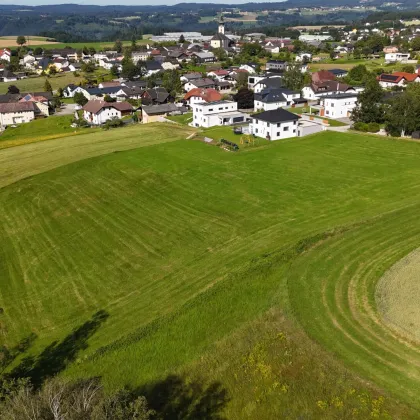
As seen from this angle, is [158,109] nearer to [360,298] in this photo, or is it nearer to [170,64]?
[360,298]

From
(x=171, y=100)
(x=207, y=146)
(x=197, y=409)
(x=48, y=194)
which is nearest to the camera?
(x=197, y=409)

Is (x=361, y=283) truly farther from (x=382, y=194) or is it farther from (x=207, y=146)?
(x=207, y=146)

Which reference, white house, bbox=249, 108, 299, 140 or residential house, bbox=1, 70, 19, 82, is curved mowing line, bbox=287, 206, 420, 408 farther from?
residential house, bbox=1, 70, 19, 82

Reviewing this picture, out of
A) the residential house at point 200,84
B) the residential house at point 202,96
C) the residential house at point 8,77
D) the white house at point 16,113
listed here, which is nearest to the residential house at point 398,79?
the residential house at point 200,84

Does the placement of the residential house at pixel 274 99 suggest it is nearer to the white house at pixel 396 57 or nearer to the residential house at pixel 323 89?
the residential house at pixel 323 89

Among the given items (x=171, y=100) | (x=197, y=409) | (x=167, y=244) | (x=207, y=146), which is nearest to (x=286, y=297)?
(x=197, y=409)

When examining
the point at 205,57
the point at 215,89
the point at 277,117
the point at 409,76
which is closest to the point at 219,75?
the point at 215,89
